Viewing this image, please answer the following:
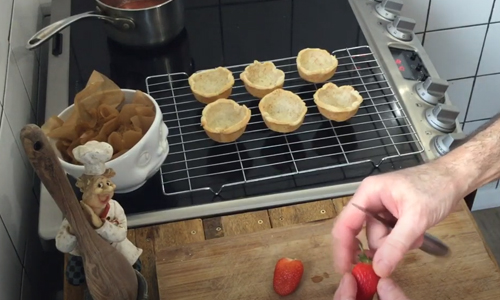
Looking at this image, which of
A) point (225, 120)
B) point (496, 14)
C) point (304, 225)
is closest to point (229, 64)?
point (225, 120)

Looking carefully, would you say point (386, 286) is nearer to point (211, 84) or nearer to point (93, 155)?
point (93, 155)

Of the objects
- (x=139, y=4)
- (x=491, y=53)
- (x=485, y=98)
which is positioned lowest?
(x=485, y=98)

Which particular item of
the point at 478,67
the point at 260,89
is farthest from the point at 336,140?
the point at 478,67

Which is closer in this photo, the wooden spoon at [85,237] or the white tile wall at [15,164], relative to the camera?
the wooden spoon at [85,237]

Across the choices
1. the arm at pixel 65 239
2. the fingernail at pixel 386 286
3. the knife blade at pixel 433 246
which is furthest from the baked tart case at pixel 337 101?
the arm at pixel 65 239

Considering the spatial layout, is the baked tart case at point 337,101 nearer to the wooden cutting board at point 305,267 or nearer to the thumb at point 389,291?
the wooden cutting board at point 305,267

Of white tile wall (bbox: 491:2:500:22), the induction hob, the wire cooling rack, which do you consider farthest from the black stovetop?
white tile wall (bbox: 491:2:500:22)

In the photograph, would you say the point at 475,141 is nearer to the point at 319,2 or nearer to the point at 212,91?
the point at 212,91
